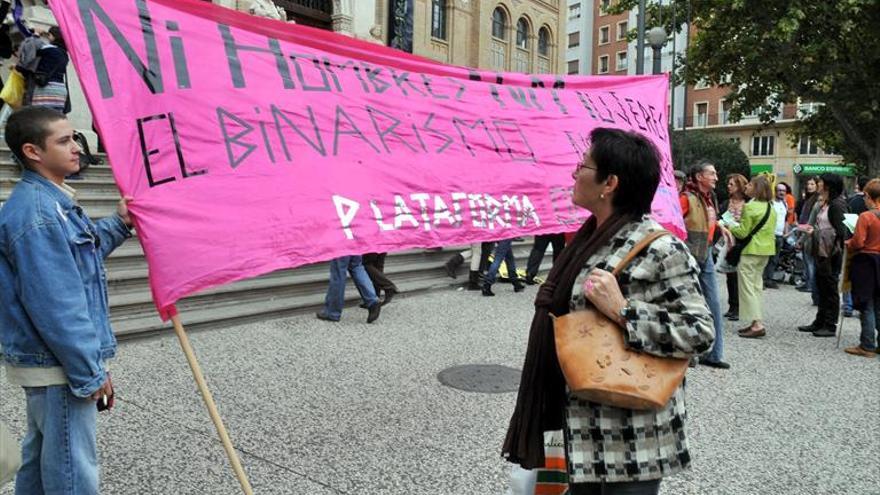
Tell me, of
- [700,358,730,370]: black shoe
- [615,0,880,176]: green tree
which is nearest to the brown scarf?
[700,358,730,370]: black shoe

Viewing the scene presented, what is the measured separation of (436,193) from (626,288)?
5.19 ft

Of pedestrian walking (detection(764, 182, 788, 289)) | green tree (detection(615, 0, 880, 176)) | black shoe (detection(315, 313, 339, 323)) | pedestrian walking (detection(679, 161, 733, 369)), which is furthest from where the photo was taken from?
green tree (detection(615, 0, 880, 176))

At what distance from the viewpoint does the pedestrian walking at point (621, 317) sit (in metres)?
2.02

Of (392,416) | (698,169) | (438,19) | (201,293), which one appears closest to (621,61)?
(438,19)

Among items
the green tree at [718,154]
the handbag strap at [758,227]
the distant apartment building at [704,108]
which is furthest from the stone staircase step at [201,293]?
the distant apartment building at [704,108]

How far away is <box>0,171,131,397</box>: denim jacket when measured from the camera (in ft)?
7.34

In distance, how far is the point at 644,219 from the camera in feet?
7.14

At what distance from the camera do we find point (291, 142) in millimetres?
3080

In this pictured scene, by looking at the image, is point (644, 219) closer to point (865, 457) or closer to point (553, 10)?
point (865, 457)

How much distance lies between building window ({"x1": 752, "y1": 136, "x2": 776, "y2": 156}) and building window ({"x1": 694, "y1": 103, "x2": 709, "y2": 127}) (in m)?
4.54

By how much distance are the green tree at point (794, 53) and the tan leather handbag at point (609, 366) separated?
65.5ft

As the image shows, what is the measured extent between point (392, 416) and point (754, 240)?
15.8ft

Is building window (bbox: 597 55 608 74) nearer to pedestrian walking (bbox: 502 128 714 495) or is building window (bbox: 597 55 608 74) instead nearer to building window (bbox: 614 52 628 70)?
building window (bbox: 614 52 628 70)

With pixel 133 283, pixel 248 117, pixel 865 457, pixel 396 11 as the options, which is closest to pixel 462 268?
pixel 133 283
